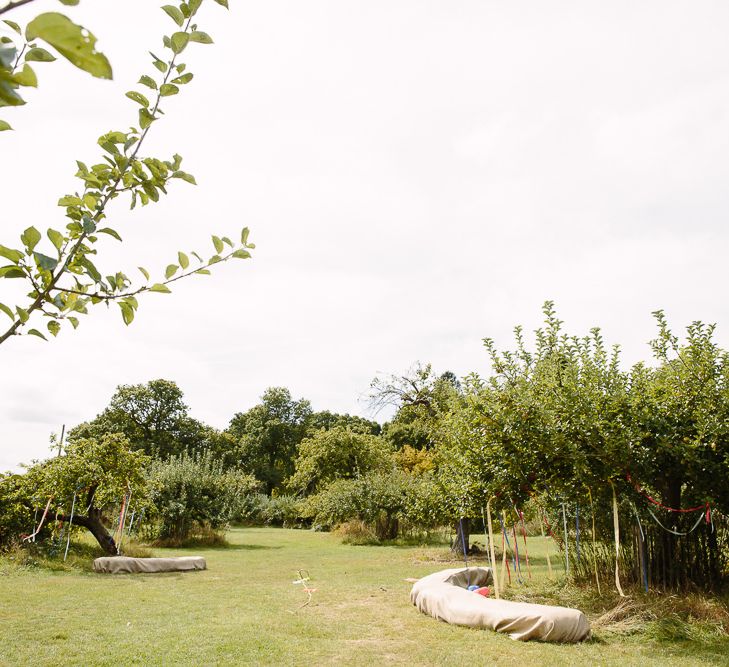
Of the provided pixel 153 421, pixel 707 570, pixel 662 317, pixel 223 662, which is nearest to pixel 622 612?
pixel 707 570

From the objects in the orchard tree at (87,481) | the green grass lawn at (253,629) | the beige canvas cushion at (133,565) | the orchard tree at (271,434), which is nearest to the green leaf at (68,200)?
the green grass lawn at (253,629)

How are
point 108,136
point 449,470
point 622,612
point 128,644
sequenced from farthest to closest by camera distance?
point 449,470
point 622,612
point 128,644
point 108,136

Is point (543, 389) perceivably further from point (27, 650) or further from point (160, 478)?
point (160, 478)

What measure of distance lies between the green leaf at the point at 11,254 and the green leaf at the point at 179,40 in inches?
23.5

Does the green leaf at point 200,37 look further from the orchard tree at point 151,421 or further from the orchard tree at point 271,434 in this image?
the orchard tree at point 271,434

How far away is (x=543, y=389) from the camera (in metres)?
9.16

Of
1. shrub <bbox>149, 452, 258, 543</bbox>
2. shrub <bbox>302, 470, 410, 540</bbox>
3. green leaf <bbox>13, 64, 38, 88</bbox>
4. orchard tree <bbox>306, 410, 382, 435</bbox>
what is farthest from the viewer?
orchard tree <bbox>306, 410, 382, 435</bbox>

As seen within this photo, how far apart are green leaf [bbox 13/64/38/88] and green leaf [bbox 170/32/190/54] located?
68cm

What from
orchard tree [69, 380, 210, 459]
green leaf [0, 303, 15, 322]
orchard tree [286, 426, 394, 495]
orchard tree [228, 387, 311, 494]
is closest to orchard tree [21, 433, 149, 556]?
orchard tree [286, 426, 394, 495]

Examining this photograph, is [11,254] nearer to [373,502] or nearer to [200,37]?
[200,37]

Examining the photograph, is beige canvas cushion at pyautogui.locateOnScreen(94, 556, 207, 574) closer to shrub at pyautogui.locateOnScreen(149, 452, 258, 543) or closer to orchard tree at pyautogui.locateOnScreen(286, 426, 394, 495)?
shrub at pyautogui.locateOnScreen(149, 452, 258, 543)

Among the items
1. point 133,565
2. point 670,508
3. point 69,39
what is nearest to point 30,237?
Answer: point 69,39

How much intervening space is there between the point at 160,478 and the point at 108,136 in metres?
20.3

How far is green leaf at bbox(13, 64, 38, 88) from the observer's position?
0.77 metres
